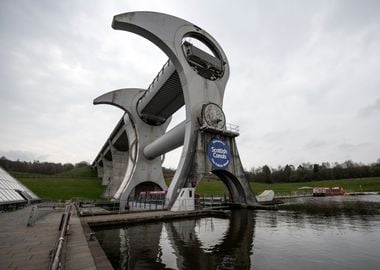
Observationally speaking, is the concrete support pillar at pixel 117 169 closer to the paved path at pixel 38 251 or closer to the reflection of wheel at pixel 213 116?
the reflection of wheel at pixel 213 116

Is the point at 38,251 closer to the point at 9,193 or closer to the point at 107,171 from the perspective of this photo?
the point at 9,193

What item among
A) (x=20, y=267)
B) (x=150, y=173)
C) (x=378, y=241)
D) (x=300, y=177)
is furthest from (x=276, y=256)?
(x=300, y=177)

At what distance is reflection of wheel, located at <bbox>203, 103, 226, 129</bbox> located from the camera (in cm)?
2364

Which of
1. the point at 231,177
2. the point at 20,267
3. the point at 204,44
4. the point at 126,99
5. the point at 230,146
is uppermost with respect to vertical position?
the point at 204,44

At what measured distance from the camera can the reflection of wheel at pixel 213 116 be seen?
23641mm

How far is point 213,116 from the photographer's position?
2423 cm

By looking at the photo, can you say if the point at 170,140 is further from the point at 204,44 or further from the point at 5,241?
the point at 5,241

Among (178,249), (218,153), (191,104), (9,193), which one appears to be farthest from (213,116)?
(9,193)

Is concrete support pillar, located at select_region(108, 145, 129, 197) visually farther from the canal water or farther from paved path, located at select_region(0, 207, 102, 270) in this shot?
paved path, located at select_region(0, 207, 102, 270)

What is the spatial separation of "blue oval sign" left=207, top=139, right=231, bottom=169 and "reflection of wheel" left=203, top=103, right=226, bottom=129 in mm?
1818

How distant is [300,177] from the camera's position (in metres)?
106

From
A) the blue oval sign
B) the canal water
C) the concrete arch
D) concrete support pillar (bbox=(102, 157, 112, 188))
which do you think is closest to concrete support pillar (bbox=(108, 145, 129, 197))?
concrete support pillar (bbox=(102, 157, 112, 188))

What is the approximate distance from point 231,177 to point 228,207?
3.29m

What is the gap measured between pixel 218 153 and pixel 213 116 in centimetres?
411
